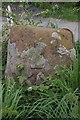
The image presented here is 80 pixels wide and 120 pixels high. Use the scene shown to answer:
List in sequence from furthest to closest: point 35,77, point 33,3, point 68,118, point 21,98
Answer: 1. point 33,3
2. point 35,77
3. point 21,98
4. point 68,118

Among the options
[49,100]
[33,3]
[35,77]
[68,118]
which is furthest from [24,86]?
[33,3]

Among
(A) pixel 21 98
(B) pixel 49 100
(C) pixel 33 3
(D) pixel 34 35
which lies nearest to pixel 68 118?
(B) pixel 49 100

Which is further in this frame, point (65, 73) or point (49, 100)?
point (65, 73)

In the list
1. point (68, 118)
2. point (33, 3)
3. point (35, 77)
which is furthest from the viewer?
point (33, 3)

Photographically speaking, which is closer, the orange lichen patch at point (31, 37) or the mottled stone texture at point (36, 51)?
the mottled stone texture at point (36, 51)

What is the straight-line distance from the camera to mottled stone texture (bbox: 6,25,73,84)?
411 centimetres

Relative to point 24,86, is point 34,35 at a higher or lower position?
higher

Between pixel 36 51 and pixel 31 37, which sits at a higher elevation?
pixel 31 37

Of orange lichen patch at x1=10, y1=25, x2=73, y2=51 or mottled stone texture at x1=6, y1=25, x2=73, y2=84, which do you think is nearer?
mottled stone texture at x1=6, y1=25, x2=73, y2=84

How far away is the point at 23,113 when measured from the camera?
11.7 feet

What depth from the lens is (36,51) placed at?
422cm

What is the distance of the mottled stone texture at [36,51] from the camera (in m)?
4.11

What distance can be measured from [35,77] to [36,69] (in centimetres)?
10

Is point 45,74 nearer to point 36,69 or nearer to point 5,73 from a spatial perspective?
point 36,69
